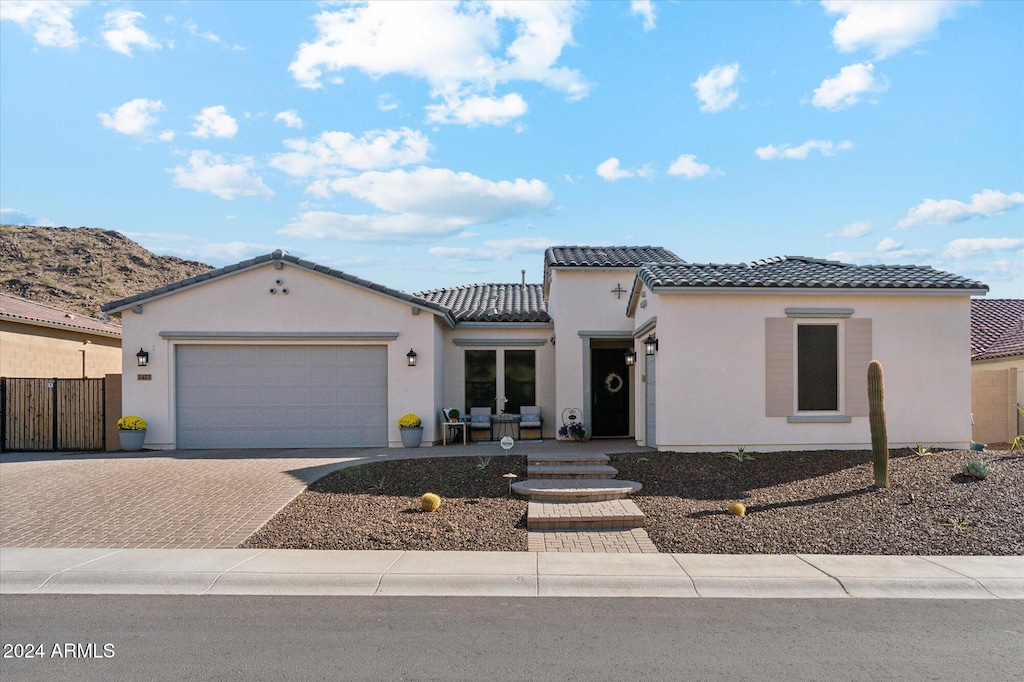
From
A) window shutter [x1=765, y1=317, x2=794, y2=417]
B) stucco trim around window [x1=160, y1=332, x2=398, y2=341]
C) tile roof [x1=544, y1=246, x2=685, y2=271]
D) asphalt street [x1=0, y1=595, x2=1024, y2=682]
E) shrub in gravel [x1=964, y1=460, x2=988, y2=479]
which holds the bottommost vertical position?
asphalt street [x1=0, y1=595, x2=1024, y2=682]

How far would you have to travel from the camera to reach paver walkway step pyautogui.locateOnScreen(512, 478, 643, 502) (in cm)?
1038

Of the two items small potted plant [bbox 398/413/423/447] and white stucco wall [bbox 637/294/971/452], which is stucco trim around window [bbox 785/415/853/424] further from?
small potted plant [bbox 398/413/423/447]

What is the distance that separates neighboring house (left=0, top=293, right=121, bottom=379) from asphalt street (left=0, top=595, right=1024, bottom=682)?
15.0m

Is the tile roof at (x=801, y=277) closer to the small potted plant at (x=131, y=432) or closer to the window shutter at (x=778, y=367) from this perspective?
the window shutter at (x=778, y=367)

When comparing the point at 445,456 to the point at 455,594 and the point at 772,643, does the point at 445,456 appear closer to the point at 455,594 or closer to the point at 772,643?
the point at 455,594

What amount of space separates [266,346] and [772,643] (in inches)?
520

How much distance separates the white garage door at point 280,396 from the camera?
16203 millimetres

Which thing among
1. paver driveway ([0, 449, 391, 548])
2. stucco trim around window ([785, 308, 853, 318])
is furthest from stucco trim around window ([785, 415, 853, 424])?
paver driveway ([0, 449, 391, 548])

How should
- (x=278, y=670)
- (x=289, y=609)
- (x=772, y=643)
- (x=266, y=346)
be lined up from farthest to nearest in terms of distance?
(x=266, y=346) → (x=289, y=609) → (x=772, y=643) → (x=278, y=670)

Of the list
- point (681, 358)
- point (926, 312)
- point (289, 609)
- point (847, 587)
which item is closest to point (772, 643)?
point (847, 587)

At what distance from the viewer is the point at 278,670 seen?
5.04 meters

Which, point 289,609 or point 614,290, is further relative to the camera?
point 614,290

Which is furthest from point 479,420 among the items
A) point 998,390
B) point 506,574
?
point 998,390

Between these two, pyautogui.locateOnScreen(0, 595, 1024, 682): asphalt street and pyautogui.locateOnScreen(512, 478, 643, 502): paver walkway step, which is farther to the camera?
pyautogui.locateOnScreen(512, 478, 643, 502): paver walkway step
